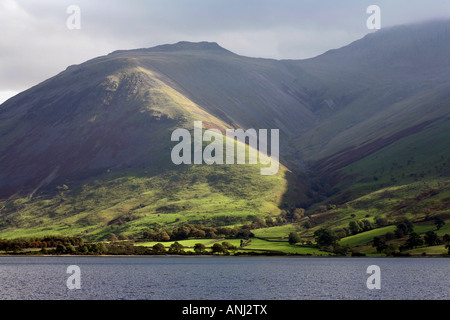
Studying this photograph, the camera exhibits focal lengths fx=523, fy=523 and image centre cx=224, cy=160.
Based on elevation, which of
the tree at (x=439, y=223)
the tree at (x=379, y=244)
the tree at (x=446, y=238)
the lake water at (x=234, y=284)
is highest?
the tree at (x=439, y=223)

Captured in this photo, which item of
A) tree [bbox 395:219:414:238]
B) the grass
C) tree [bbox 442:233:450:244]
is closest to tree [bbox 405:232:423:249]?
tree [bbox 442:233:450:244]

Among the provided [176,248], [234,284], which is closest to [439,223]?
[176,248]

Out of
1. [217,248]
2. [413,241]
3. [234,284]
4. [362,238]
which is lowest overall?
[234,284]

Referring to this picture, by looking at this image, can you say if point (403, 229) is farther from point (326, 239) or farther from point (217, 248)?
point (217, 248)

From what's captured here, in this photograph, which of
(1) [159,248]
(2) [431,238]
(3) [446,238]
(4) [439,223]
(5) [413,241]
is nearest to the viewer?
(3) [446,238]

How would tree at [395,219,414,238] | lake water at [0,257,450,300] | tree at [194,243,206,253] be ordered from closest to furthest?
1. lake water at [0,257,450,300]
2. tree at [395,219,414,238]
3. tree at [194,243,206,253]

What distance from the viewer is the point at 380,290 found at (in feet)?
324

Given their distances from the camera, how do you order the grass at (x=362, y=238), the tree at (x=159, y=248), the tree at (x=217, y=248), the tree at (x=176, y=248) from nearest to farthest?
the tree at (x=217, y=248) < the grass at (x=362, y=238) < the tree at (x=176, y=248) < the tree at (x=159, y=248)

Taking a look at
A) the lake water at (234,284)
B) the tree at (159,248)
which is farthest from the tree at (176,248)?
the lake water at (234,284)

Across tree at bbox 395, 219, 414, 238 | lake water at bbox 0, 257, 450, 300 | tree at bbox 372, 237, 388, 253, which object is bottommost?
lake water at bbox 0, 257, 450, 300

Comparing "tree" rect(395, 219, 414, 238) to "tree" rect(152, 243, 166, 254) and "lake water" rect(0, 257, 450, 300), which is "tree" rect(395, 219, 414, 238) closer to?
"lake water" rect(0, 257, 450, 300)

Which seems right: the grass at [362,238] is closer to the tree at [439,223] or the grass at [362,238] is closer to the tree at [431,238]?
the tree at [439,223]

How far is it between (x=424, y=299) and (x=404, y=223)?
366 ft
